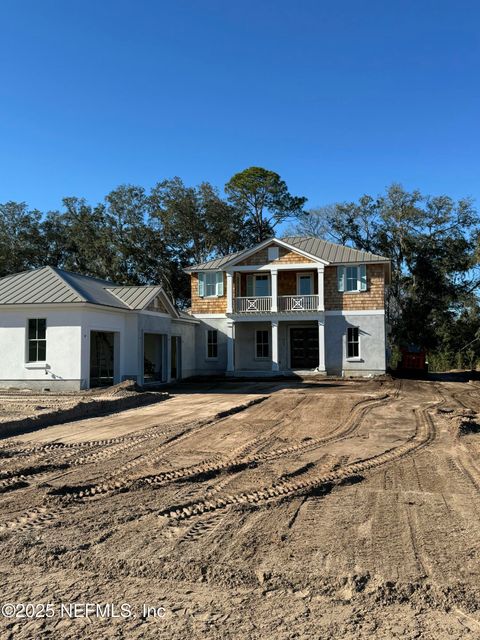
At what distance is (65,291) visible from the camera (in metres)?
19.6

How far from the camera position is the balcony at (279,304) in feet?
90.7

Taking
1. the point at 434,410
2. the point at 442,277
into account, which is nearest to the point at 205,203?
the point at 442,277

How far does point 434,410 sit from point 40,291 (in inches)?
576

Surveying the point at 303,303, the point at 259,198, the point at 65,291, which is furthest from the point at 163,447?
the point at 259,198

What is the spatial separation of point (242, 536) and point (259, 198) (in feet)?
135

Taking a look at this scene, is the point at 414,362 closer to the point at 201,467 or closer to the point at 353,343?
the point at 353,343

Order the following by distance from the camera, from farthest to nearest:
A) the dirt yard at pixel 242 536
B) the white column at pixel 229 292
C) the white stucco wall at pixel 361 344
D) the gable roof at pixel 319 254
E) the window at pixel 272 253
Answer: the white column at pixel 229 292
the window at pixel 272 253
the gable roof at pixel 319 254
the white stucco wall at pixel 361 344
the dirt yard at pixel 242 536

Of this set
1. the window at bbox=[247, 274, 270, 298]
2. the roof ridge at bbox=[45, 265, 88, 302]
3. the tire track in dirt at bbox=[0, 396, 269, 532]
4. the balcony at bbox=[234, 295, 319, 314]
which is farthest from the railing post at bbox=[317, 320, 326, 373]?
the roof ridge at bbox=[45, 265, 88, 302]

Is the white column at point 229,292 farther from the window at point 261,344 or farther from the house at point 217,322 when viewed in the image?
the window at point 261,344

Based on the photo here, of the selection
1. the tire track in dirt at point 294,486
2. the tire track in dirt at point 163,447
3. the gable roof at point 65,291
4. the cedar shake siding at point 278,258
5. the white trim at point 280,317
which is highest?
the cedar shake siding at point 278,258

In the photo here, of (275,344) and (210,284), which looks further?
(210,284)

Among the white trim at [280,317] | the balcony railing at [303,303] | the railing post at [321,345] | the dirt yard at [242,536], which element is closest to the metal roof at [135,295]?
the white trim at [280,317]

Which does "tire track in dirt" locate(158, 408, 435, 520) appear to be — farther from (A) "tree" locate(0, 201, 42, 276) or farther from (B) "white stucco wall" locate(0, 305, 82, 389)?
(A) "tree" locate(0, 201, 42, 276)

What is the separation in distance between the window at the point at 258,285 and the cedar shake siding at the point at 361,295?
351 centimetres
